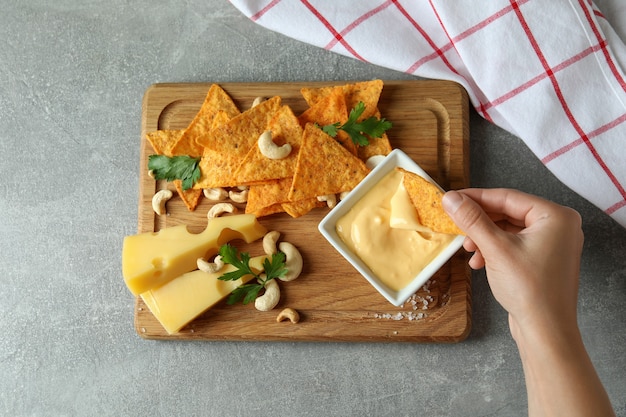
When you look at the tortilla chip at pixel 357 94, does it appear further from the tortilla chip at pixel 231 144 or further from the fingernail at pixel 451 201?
the fingernail at pixel 451 201

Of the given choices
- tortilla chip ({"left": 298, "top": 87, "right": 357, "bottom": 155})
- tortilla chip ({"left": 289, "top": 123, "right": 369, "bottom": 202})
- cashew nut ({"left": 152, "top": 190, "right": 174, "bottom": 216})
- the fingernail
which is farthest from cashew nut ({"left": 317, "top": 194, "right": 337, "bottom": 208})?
cashew nut ({"left": 152, "top": 190, "right": 174, "bottom": 216})

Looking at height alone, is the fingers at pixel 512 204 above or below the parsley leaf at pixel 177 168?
above

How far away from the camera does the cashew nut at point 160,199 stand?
1979 mm

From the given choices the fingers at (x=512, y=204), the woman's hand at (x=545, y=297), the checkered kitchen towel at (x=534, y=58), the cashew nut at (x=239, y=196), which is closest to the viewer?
the woman's hand at (x=545, y=297)

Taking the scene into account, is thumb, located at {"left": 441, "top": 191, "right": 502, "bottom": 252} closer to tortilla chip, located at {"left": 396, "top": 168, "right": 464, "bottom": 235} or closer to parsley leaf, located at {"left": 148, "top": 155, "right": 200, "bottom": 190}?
tortilla chip, located at {"left": 396, "top": 168, "right": 464, "bottom": 235}

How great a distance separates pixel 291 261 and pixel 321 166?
1.00 feet

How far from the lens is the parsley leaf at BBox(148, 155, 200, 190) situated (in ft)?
6.38

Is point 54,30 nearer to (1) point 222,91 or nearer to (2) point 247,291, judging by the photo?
(1) point 222,91

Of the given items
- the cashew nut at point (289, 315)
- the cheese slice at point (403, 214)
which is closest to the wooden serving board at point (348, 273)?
the cashew nut at point (289, 315)

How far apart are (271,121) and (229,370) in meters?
0.80

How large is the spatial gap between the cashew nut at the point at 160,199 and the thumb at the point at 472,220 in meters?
0.85

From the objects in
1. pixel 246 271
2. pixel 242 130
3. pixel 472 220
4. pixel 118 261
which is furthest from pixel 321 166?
pixel 118 261

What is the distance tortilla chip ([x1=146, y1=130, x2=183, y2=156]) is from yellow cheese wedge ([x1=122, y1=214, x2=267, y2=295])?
0.81 ft

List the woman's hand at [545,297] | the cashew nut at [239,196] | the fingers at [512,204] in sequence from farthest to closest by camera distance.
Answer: the cashew nut at [239,196] < the fingers at [512,204] < the woman's hand at [545,297]
